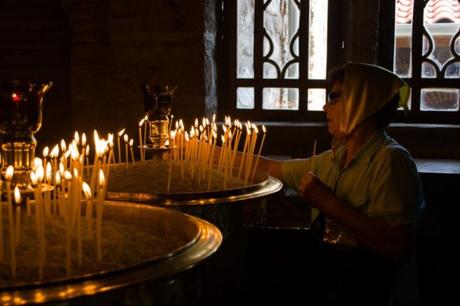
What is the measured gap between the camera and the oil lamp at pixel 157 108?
3244 millimetres

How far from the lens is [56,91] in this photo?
601 cm

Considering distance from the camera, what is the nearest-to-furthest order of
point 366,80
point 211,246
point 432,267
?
point 211,246 < point 366,80 < point 432,267

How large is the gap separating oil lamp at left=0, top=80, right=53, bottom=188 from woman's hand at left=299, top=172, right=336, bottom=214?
116cm

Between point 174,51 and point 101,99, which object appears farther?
point 101,99

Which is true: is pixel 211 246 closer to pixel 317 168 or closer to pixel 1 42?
pixel 317 168

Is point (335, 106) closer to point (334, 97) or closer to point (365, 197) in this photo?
point (334, 97)

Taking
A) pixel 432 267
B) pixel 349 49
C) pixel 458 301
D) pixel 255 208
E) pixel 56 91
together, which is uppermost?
pixel 349 49

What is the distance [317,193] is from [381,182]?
257 mm

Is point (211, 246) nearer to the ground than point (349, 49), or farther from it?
nearer to the ground

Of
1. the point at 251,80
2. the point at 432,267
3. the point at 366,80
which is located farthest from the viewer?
the point at 251,80

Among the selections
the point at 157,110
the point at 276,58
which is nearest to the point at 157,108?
the point at 157,110

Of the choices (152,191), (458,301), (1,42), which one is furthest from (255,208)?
(1,42)

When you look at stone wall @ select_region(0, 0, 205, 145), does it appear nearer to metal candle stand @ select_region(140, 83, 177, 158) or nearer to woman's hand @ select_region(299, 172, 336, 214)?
metal candle stand @ select_region(140, 83, 177, 158)

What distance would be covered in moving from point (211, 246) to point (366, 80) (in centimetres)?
114
